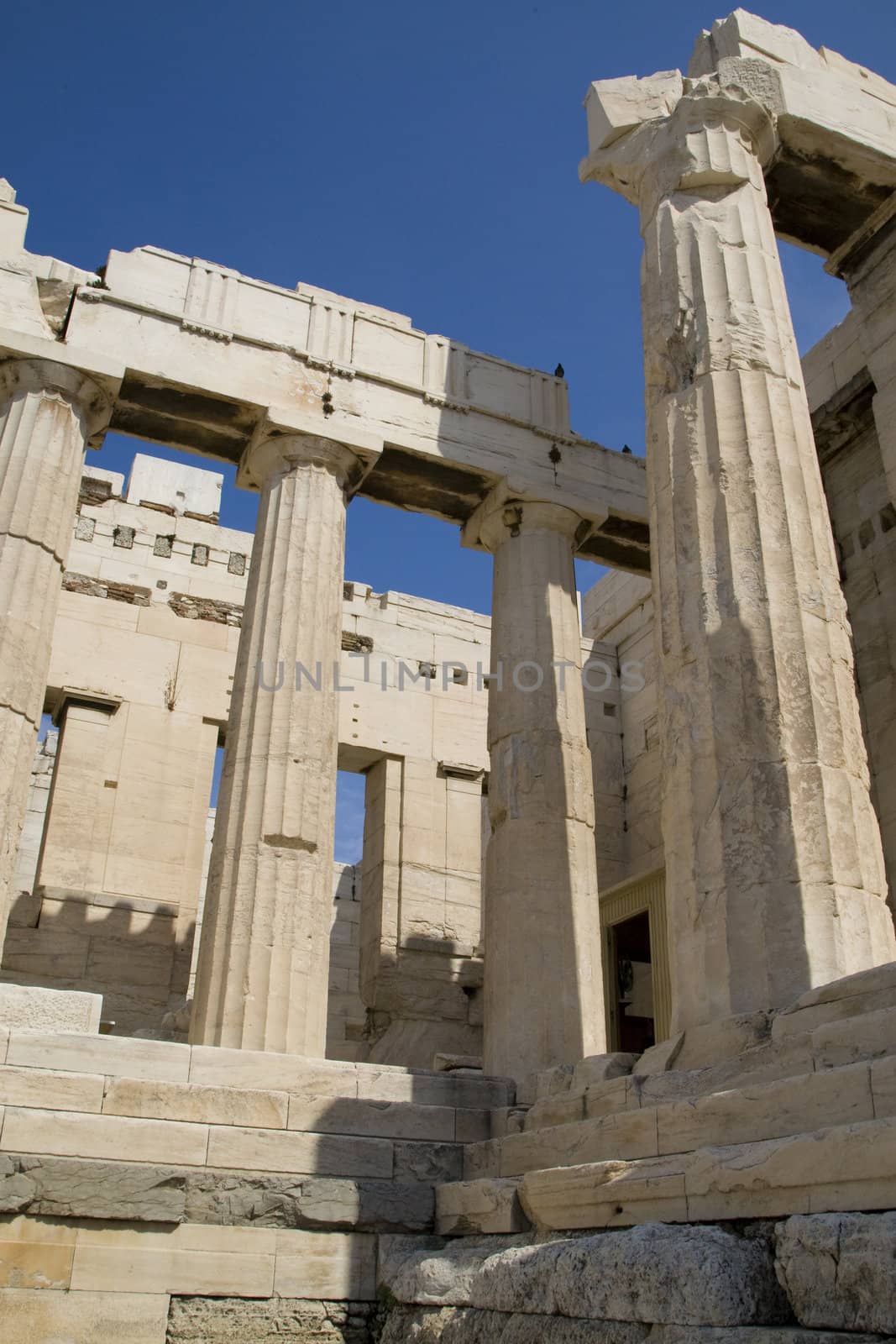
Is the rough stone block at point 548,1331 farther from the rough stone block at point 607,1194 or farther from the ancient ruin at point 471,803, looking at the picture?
the rough stone block at point 607,1194

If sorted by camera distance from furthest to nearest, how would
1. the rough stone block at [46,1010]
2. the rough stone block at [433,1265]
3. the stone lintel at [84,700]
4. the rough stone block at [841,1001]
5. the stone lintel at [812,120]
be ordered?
the stone lintel at [84,700], the stone lintel at [812,120], the rough stone block at [46,1010], the rough stone block at [433,1265], the rough stone block at [841,1001]

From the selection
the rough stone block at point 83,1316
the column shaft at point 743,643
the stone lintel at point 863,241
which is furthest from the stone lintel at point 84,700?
the stone lintel at point 863,241

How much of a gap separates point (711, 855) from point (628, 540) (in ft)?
31.3

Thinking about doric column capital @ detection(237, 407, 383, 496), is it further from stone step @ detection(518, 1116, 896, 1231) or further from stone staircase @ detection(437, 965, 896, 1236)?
stone step @ detection(518, 1116, 896, 1231)

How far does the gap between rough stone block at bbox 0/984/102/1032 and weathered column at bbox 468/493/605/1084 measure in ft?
14.3

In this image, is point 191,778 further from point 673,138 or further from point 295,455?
point 673,138

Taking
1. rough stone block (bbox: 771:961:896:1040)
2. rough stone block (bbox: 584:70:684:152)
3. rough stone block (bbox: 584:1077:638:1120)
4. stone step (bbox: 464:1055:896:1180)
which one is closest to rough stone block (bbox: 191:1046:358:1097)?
stone step (bbox: 464:1055:896:1180)

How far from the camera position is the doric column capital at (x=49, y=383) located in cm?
1398

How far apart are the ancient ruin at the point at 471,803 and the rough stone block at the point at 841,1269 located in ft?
0.06

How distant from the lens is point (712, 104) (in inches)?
489

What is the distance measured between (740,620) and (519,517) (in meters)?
7.22

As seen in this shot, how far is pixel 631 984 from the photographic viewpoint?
21.0m

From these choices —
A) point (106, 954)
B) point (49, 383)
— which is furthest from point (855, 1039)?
point (106, 954)

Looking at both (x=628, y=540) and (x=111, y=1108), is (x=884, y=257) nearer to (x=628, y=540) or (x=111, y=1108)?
(x=628, y=540)
